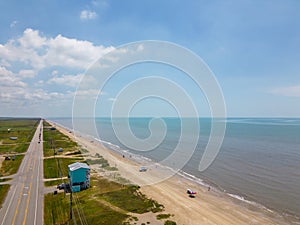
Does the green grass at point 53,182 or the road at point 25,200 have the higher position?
the green grass at point 53,182

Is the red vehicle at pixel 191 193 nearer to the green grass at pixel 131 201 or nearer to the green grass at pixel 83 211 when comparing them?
the green grass at pixel 131 201

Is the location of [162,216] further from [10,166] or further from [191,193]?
[10,166]

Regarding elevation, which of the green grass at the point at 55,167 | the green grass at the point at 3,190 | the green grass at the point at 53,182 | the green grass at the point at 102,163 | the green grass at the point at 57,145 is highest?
the green grass at the point at 57,145

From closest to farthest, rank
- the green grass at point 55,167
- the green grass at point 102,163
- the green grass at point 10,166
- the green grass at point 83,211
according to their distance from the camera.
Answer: the green grass at point 83,211 < the green grass at point 55,167 < the green grass at point 10,166 < the green grass at point 102,163

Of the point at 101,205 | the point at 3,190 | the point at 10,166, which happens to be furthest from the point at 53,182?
the point at 10,166

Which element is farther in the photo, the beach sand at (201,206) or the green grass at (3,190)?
the green grass at (3,190)

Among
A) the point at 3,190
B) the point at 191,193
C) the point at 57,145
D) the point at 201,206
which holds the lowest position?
the point at 201,206

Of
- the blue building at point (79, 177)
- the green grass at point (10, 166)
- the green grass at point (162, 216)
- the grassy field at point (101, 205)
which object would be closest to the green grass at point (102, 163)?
the grassy field at point (101, 205)

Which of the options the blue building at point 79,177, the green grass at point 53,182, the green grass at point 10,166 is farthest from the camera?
the green grass at point 10,166
